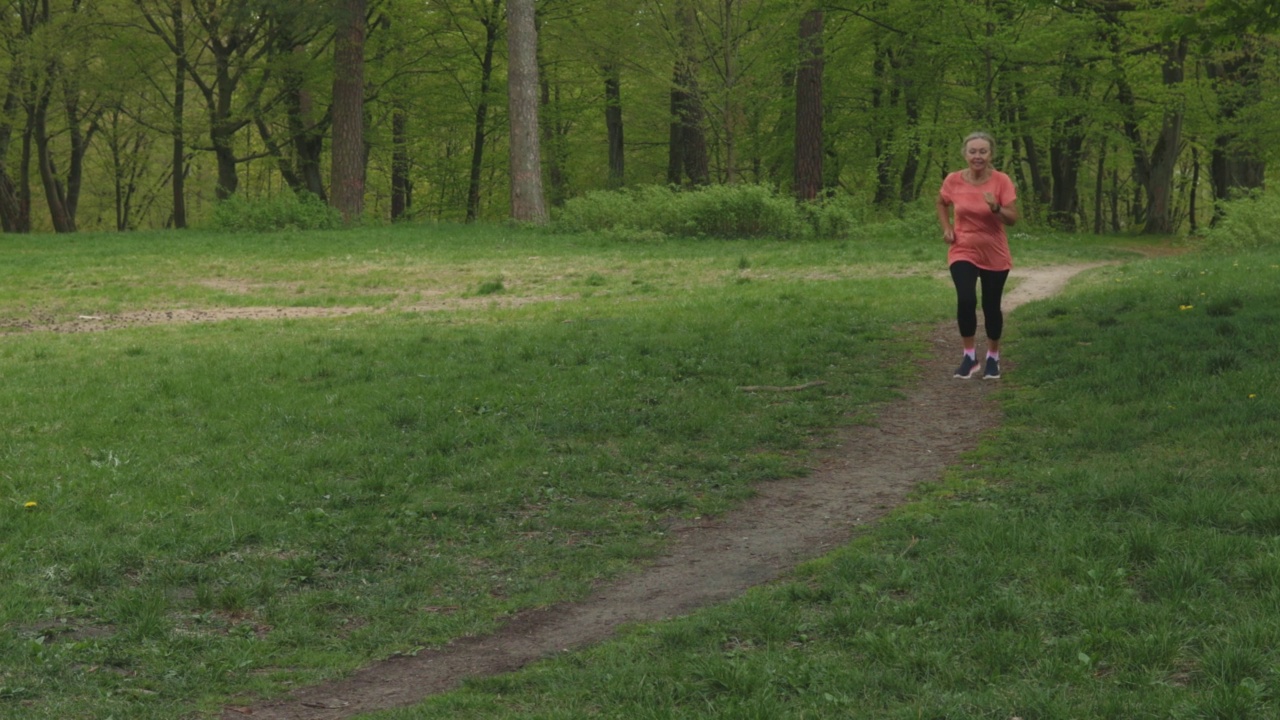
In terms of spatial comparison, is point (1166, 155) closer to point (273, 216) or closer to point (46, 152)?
point (273, 216)

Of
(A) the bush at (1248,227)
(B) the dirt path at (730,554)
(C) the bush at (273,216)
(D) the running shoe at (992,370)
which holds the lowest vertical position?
(B) the dirt path at (730,554)

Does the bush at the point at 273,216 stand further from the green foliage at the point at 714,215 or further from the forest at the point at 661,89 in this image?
the green foliage at the point at 714,215

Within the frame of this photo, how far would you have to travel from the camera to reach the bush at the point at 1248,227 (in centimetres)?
2028

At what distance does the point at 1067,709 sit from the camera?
3.85 meters

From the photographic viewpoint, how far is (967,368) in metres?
10.4

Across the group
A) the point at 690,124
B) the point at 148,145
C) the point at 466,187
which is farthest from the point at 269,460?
the point at 148,145

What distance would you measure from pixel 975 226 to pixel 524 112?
19.5 metres

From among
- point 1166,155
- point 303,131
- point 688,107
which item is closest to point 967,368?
point 688,107

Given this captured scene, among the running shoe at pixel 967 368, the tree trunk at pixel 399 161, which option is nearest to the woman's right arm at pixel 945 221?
the running shoe at pixel 967 368

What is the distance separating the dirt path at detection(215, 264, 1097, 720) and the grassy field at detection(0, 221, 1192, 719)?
0.19 metres

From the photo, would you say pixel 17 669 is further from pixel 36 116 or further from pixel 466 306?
pixel 36 116

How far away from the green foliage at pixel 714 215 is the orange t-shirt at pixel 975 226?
47.6ft

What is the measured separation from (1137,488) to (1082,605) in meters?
1.72

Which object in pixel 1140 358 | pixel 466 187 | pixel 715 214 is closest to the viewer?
pixel 1140 358
